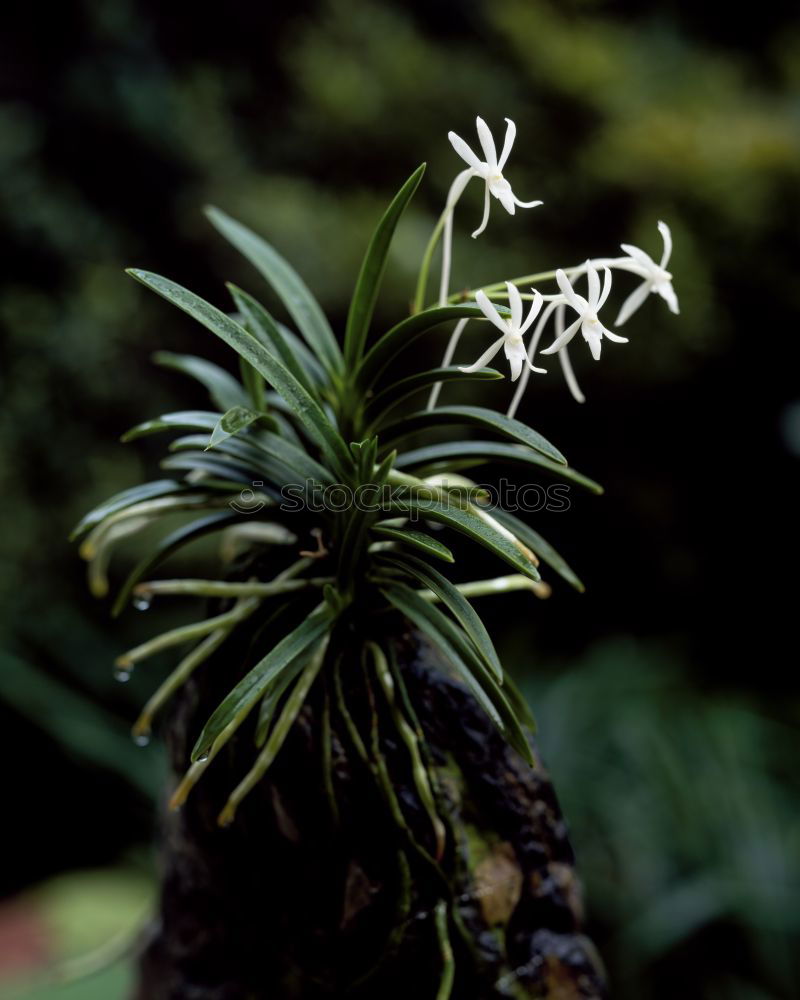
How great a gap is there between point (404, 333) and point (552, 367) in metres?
1.27

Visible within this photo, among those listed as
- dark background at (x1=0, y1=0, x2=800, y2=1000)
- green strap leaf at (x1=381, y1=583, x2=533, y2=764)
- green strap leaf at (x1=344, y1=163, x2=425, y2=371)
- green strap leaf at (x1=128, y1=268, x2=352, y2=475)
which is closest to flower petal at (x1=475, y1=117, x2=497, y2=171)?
green strap leaf at (x1=344, y1=163, x2=425, y2=371)

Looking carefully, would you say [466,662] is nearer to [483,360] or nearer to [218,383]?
[483,360]

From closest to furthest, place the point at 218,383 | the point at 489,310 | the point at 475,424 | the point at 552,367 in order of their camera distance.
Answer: the point at 489,310 → the point at 475,424 → the point at 218,383 → the point at 552,367

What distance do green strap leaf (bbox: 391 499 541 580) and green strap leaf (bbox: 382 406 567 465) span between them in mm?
60

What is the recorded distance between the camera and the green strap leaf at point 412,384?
51cm

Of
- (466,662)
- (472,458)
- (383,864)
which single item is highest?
(472,458)

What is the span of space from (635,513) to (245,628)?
4.95 feet

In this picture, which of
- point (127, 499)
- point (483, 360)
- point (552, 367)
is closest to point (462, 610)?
point (483, 360)

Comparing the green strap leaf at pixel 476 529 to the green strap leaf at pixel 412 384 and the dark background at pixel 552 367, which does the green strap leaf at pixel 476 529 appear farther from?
the dark background at pixel 552 367

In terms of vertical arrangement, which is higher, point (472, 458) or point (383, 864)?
point (472, 458)

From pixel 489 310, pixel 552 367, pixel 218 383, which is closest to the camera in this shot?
pixel 489 310

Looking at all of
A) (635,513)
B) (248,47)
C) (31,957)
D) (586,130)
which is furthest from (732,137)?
(31,957)

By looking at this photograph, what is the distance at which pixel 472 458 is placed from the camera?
659 millimetres

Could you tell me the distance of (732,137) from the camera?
6.12 feet
